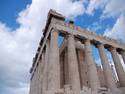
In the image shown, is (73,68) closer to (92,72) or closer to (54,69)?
(54,69)

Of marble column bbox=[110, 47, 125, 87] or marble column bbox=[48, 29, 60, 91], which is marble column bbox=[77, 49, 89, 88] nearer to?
marble column bbox=[110, 47, 125, 87]

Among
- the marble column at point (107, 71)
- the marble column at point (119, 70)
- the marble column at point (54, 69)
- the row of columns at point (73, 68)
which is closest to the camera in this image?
the marble column at point (54, 69)

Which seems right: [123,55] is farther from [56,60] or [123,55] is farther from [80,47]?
[56,60]

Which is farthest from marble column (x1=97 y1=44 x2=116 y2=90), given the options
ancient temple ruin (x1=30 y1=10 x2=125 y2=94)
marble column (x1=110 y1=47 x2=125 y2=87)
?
marble column (x1=110 y1=47 x2=125 y2=87)

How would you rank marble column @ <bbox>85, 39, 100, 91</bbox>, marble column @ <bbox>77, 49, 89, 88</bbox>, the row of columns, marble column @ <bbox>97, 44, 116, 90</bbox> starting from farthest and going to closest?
1. marble column @ <bbox>77, 49, 89, 88</bbox>
2. marble column @ <bbox>97, 44, 116, 90</bbox>
3. marble column @ <bbox>85, 39, 100, 91</bbox>
4. the row of columns

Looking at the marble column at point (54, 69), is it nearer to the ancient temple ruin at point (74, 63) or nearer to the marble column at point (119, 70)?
the ancient temple ruin at point (74, 63)

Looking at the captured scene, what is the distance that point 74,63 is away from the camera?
698 inches

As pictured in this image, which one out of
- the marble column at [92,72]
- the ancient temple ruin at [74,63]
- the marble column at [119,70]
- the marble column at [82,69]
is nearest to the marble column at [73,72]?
the ancient temple ruin at [74,63]

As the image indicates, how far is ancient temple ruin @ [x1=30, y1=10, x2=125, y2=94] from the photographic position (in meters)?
16.0

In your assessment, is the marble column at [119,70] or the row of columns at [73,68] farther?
the marble column at [119,70]

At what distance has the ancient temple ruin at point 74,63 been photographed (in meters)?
16.0

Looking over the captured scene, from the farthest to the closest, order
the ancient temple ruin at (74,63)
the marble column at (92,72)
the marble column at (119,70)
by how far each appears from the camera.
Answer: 1. the marble column at (119,70)
2. the marble column at (92,72)
3. the ancient temple ruin at (74,63)

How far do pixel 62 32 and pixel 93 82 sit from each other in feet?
29.5

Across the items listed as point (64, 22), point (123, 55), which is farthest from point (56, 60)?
point (123, 55)
